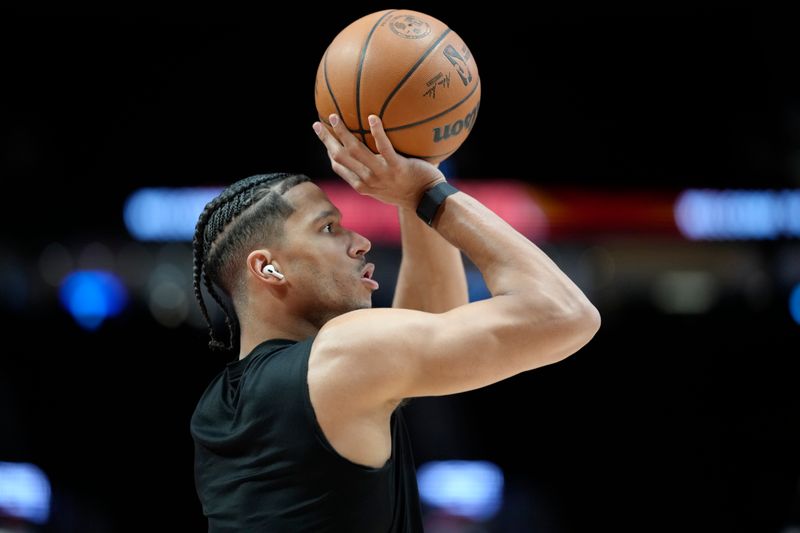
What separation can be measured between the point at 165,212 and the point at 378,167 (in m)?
8.17

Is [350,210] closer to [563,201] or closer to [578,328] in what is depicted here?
[563,201]

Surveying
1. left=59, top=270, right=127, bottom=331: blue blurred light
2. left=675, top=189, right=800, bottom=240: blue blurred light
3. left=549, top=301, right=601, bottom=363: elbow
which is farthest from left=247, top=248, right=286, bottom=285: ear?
left=59, top=270, right=127, bottom=331: blue blurred light

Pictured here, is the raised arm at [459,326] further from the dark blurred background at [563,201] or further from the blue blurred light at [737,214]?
the blue blurred light at [737,214]

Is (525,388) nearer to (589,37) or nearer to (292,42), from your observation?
(589,37)

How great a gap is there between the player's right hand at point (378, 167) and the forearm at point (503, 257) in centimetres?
10

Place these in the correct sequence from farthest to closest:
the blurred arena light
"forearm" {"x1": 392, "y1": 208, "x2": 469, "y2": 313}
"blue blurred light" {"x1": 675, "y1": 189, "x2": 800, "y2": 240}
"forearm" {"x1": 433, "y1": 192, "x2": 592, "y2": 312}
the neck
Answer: "blue blurred light" {"x1": 675, "y1": 189, "x2": 800, "y2": 240} < the blurred arena light < "forearm" {"x1": 392, "y1": 208, "x2": 469, "y2": 313} < the neck < "forearm" {"x1": 433, "y1": 192, "x2": 592, "y2": 312}

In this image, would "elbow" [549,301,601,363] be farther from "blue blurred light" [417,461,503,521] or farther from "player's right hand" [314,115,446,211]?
"blue blurred light" [417,461,503,521]

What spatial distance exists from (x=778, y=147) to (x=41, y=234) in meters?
7.89

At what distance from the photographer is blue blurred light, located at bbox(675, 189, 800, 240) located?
9.97 meters

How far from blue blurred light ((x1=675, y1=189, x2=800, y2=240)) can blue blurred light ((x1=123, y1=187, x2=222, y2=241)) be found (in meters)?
4.79

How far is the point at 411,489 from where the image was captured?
2602 mm

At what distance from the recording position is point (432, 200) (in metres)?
2.62

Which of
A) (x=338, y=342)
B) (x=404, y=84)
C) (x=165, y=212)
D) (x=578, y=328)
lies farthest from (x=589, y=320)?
(x=165, y=212)


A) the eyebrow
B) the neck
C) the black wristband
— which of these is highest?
the black wristband
